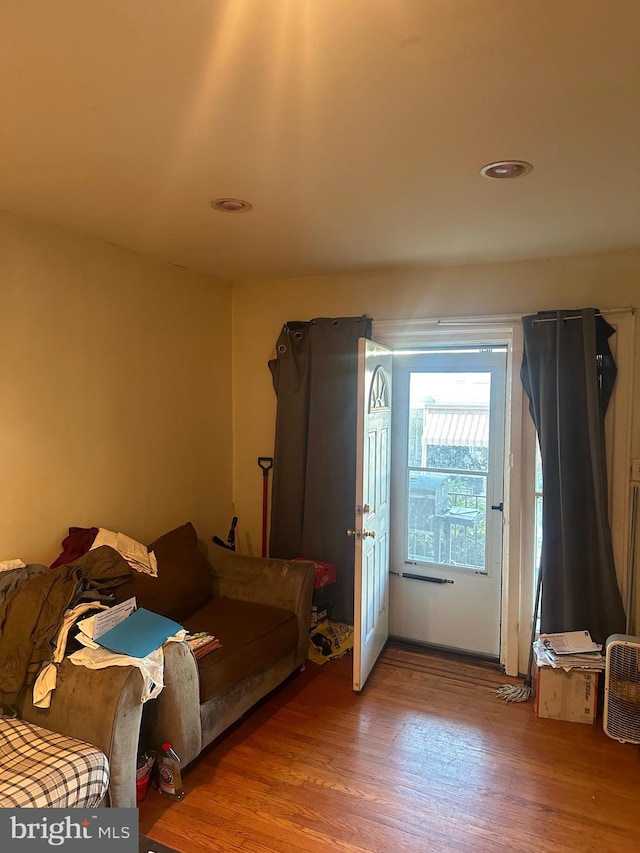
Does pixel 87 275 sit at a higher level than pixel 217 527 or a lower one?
higher

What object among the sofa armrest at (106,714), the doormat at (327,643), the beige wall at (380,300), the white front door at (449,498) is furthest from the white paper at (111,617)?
the white front door at (449,498)

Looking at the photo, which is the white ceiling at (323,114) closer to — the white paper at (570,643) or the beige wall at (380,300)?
the beige wall at (380,300)

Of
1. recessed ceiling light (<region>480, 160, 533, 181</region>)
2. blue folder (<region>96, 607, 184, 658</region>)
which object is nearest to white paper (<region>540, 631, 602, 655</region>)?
blue folder (<region>96, 607, 184, 658</region>)

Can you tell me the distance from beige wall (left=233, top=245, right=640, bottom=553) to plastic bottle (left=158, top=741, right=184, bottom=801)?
1858 mm

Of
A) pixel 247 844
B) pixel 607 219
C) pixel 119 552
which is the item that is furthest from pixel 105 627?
pixel 607 219

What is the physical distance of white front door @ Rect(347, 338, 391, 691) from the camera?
306 centimetres

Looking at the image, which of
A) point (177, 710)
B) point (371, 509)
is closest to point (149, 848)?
point (177, 710)

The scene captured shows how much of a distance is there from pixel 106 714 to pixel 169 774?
53 cm

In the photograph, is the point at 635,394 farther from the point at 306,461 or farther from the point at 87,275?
the point at 87,275

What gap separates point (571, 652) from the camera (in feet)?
9.78

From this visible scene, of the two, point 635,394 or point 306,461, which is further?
point 306,461

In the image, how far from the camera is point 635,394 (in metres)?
3.06

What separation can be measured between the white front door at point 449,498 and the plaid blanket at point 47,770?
2.30 metres

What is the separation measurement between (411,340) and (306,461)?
40.9 inches
